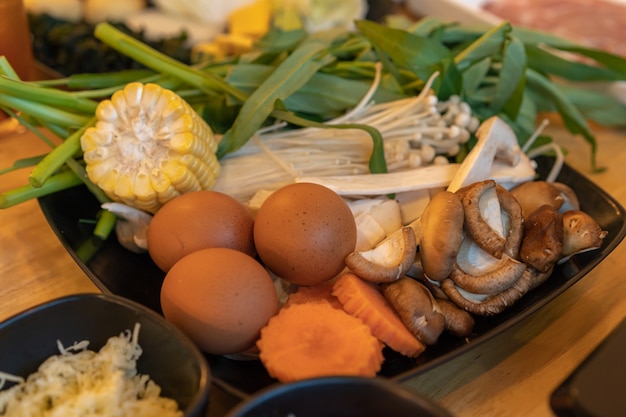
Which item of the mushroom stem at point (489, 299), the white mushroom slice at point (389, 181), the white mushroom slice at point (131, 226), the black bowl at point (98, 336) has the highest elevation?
the white mushroom slice at point (389, 181)

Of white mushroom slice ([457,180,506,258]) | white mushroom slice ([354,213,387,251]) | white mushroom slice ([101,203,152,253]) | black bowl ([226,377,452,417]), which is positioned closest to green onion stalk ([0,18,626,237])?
white mushroom slice ([101,203,152,253])

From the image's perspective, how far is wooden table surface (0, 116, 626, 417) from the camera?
0.92 meters

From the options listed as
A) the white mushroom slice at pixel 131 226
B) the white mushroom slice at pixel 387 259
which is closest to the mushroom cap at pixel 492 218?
the white mushroom slice at pixel 387 259

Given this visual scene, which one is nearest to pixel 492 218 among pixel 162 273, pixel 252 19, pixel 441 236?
pixel 441 236

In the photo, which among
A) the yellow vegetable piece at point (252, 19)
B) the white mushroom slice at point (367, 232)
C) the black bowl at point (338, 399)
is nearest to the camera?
the black bowl at point (338, 399)

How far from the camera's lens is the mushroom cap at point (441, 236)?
0.91 m

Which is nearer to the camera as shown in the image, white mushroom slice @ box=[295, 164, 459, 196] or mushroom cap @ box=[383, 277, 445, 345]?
mushroom cap @ box=[383, 277, 445, 345]

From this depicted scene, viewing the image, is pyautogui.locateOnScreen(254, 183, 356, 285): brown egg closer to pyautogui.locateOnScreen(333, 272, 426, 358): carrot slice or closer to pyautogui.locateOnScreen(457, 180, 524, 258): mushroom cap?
pyautogui.locateOnScreen(333, 272, 426, 358): carrot slice

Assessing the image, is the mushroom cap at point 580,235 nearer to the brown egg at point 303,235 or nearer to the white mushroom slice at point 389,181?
the white mushroom slice at point 389,181

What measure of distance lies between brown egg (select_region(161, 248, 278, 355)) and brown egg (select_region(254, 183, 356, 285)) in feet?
0.25

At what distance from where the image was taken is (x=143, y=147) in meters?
1.09

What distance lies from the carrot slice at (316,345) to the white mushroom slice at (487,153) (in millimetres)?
393

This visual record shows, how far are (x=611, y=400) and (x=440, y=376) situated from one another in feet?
1.00

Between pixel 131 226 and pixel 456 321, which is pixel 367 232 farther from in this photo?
pixel 131 226
